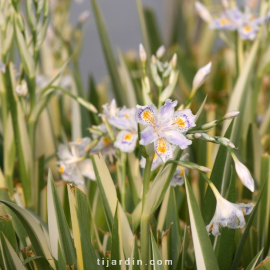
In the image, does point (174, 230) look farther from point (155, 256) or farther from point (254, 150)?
point (254, 150)

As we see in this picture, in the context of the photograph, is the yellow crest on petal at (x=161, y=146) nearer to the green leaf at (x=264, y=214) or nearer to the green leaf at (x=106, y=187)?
the green leaf at (x=106, y=187)

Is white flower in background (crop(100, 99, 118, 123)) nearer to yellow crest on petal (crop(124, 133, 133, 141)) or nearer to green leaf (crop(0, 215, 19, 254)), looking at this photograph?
yellow crest on petal (crop(124, 133, 133, 141))

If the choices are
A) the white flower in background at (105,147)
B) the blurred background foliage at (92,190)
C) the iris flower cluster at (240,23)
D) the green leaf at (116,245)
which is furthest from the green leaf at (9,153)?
the iris flower cluster at (240,23)

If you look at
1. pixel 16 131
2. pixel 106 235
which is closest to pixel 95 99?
pixel 16 131


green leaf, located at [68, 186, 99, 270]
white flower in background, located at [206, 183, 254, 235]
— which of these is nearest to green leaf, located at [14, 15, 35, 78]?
green leaf, located at [68, 186, 99, 270]

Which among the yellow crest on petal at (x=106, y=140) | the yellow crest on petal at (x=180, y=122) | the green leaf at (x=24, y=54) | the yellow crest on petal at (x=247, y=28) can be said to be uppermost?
the yellow crest on petal at (x=247, y=28)

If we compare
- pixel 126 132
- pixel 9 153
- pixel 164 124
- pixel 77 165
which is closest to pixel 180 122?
pixel 164 124

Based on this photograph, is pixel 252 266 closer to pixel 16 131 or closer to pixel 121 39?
pixel 16 131
